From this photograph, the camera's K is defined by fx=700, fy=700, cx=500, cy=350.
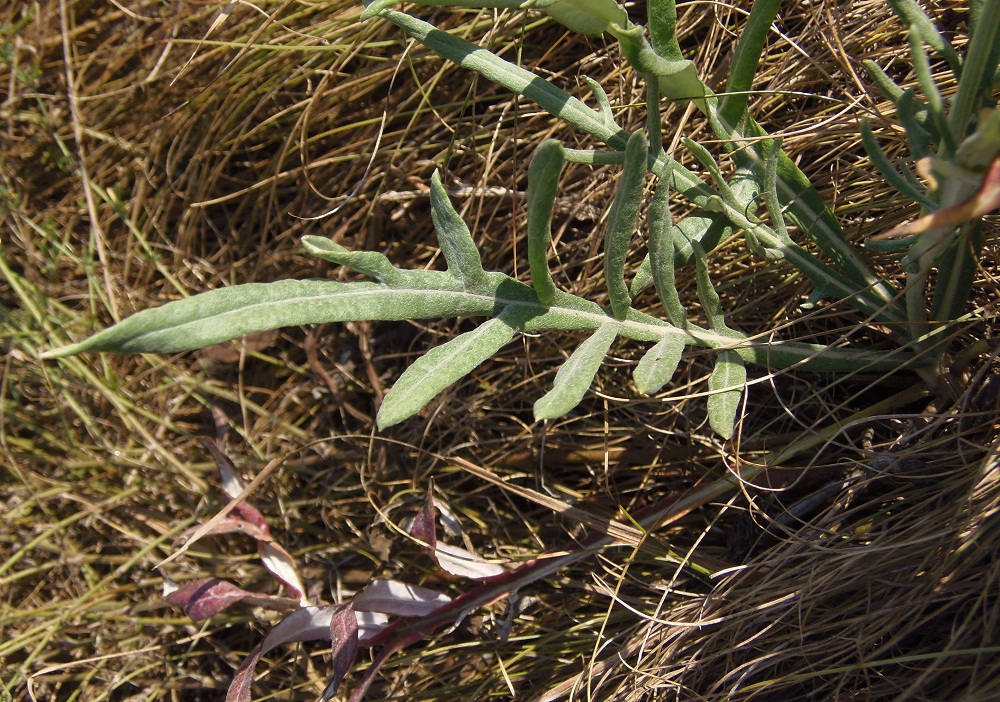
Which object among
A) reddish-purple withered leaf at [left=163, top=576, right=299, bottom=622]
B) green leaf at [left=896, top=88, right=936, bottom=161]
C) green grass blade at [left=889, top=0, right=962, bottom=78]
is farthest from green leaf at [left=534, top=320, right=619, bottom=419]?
reddish-purple withered leaf at [left=163, top=576, right=299, bottom=622]

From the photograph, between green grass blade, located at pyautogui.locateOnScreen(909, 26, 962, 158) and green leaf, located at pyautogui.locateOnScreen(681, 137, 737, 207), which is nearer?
green grass blade, located at pyautogui.locateOnScreen(909, 26, 962, 158)

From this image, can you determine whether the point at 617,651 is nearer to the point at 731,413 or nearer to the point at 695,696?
the point at 695,696

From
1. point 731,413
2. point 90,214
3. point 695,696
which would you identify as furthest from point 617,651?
point 90,214

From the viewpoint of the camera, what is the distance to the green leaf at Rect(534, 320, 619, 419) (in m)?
0.83

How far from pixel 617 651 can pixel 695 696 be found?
16cm

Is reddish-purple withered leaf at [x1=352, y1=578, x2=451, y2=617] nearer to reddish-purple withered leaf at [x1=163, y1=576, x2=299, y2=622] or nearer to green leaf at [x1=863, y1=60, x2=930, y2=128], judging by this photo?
reddish-purple withered leaf at [x1=163, y1=576, x2=299, y2=622]

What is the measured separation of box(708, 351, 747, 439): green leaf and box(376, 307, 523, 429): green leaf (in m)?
0.30

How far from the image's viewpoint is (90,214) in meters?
1.91

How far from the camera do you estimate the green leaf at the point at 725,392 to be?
37.4 inches

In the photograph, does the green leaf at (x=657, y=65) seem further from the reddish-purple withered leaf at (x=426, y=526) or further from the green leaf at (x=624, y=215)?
the reddish-purple withered leaf at (x=426, y=526)

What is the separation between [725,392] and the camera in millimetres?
988

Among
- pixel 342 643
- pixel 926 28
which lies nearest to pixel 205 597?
pixel 342 643

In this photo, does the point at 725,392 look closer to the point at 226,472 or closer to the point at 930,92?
the point at 930,92

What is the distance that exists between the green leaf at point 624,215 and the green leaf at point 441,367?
0.48 ft
